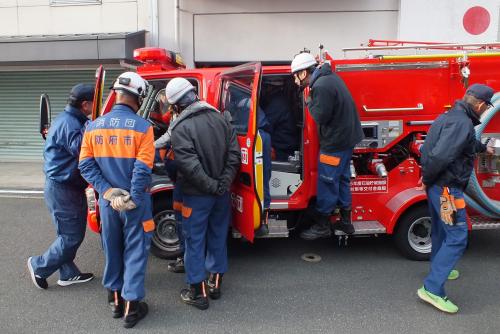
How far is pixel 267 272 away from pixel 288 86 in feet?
6.78

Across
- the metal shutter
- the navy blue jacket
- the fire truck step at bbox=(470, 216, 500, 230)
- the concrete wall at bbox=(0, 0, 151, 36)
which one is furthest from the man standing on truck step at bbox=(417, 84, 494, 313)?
the metal shutter

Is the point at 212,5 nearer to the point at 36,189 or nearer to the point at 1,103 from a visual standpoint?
the point at 36,189

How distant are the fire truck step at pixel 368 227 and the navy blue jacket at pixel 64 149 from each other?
8.62 ft

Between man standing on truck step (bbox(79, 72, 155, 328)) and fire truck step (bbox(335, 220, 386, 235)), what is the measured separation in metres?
2.10

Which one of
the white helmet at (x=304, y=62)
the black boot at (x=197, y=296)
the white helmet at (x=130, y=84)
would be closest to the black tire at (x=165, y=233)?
the black boot at (x=197, y=296)

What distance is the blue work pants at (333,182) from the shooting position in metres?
4.13

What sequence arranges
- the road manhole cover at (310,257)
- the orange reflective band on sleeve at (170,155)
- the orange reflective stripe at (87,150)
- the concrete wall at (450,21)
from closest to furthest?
the orange reflective stripe at (87,150) → the orange reflective band on sleeve at (170,155) → the road manhole cover at (310,257) → the concrete wall at (450,21)

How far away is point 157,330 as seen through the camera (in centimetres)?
326

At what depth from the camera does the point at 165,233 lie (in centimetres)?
451

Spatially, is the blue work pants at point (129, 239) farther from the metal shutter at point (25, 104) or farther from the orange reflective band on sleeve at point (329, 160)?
the metal shutter at point (25, 104)

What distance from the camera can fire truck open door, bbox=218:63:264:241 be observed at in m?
3.55

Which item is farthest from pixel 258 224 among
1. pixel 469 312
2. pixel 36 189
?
pixel 36 189

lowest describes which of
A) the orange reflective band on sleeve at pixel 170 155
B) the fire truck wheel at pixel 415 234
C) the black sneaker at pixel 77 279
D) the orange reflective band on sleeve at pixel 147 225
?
the black sneaker at pixel 77 279

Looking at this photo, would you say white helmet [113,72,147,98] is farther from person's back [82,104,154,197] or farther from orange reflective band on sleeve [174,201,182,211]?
orange reflective band on sleeve [174,201,182,211]
